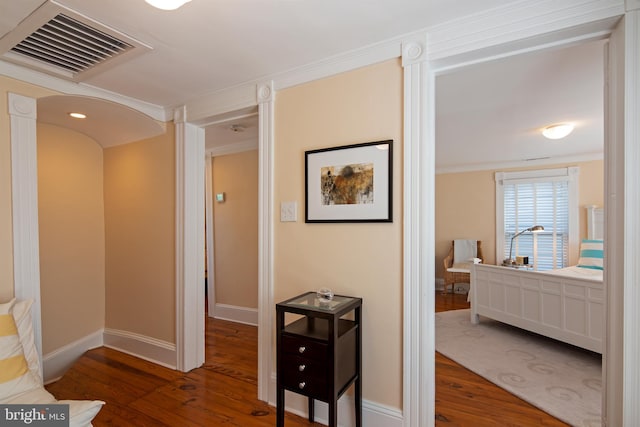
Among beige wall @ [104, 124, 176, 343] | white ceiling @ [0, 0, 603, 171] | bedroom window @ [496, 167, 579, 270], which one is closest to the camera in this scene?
white ceiling @ [0, 0, 603, 171]

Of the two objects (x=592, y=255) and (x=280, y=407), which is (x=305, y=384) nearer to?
(x=280, y=407)

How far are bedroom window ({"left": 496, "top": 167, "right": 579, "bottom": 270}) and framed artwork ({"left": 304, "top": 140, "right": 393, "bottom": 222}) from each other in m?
4.95

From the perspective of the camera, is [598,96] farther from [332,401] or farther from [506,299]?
[332,401]

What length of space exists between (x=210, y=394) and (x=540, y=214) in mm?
5832

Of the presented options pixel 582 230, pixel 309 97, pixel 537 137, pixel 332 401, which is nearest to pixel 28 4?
pixel 309 97

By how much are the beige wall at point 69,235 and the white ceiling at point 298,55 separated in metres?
0.40

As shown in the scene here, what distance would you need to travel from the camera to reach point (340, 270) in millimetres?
2094

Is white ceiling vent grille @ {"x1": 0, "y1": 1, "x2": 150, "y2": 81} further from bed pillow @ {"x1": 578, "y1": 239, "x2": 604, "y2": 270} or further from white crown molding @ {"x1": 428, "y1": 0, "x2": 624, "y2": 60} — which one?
bed pillow @ {"x1": 578, "y1": 239, "x2": 604, "y2": 270}

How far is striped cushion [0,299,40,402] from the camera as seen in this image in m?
1.54

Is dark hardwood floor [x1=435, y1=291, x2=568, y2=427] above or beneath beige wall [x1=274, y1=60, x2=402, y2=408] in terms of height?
beneath

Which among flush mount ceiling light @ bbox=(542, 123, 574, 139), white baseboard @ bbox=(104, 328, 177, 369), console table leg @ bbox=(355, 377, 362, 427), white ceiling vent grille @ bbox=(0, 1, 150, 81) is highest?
white ceiling vent grille @ bbox=(0, 1, 150, 81)

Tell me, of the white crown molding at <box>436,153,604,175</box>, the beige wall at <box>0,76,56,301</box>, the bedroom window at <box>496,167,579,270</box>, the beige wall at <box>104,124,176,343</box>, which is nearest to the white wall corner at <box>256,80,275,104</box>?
the beige wall at <box>104,124,176,343</box>

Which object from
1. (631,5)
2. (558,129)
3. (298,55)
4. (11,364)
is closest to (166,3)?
(298,55)

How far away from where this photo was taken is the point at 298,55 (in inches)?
81.5
